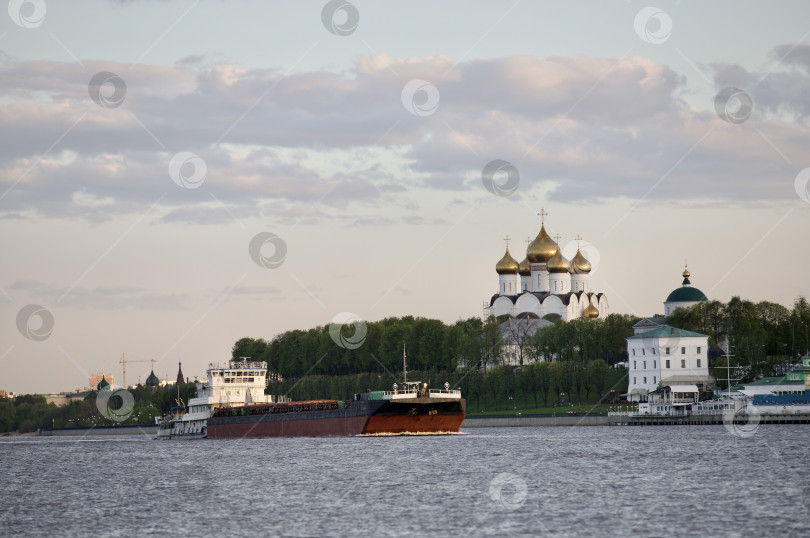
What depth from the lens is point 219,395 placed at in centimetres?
12838

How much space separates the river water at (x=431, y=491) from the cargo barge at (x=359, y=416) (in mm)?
10842

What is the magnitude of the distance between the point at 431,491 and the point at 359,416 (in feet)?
157

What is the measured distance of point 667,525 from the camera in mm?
42594

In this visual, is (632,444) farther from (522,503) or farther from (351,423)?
(522,503)

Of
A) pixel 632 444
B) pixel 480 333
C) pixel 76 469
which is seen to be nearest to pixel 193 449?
pixel 76 469

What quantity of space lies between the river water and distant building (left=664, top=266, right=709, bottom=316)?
322ft

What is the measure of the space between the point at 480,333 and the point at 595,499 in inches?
5328

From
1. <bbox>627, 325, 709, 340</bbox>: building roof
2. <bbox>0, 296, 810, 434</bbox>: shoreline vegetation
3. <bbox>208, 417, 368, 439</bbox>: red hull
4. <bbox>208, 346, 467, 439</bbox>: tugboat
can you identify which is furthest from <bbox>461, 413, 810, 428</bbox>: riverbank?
<bbox>208, 417, 368, 439</bbox>: red hull

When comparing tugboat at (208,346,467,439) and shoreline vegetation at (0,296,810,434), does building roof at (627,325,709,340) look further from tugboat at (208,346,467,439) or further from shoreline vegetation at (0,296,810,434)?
tugboat at (208,346,467,439)

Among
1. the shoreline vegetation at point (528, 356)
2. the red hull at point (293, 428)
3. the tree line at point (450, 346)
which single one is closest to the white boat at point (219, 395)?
the red hull at point (293, 428)

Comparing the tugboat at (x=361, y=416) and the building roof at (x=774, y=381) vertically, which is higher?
the building roof at (x=774, y=381)

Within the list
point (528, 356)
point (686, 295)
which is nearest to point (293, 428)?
point (528, 356)

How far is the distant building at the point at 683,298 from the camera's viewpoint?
186000 mm

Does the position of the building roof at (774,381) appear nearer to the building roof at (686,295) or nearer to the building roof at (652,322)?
the building roof at (652,322)
